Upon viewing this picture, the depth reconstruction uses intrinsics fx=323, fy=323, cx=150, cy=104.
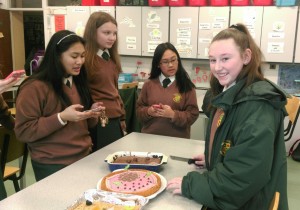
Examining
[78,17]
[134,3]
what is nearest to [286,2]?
Answer: [134,3]

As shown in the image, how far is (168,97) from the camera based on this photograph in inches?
94.0

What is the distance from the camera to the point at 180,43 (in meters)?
4.42

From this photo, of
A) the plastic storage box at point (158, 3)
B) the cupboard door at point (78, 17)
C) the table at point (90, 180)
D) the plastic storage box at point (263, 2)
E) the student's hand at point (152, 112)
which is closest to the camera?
the table at point (90, 180)

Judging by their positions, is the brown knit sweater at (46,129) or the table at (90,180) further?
the brown knit sweater at (46,129)

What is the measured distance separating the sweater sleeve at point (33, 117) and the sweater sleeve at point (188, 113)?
860mm

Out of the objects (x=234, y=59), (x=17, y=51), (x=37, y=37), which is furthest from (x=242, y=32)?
(x=37, y=37)

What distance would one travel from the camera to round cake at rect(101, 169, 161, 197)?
133cm

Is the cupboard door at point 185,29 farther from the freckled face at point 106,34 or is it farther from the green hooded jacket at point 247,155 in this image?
the green hooded jacket at point 247,155

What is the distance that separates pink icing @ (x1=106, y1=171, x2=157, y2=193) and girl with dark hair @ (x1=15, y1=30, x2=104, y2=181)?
434 millimetres

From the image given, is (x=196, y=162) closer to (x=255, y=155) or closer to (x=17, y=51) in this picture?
(x=255, y=155)

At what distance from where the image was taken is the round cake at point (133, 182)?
4.37 feet

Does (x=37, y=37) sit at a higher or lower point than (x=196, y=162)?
higher

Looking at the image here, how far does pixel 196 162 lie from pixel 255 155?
54 centimetres

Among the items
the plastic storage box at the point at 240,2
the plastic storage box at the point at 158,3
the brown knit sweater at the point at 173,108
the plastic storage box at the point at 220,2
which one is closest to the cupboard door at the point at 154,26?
the plastic storage box at the point at 158,3
